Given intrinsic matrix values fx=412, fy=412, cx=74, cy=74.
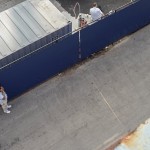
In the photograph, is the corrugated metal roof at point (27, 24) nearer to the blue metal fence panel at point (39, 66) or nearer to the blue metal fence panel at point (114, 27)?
the blue metal fence panel at point (39, 66)

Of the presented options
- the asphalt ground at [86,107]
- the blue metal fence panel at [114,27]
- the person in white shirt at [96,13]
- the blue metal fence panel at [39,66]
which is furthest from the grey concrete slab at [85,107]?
the person in white shirt at [96,13]

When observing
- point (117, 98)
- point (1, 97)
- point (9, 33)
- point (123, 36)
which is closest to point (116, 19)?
point (123, 36)

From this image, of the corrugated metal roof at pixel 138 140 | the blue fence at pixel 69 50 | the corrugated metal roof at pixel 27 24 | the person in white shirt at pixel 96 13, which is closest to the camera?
the corrugated metal roof at pixel 138 140

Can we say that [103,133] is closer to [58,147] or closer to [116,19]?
[58,147]

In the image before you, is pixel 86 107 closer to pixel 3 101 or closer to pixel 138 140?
pixel 138 140

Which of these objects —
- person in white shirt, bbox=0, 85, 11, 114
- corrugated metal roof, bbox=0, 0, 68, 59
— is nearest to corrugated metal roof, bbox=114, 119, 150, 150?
person in white shirt, bbox=0, 85, 11, 114
